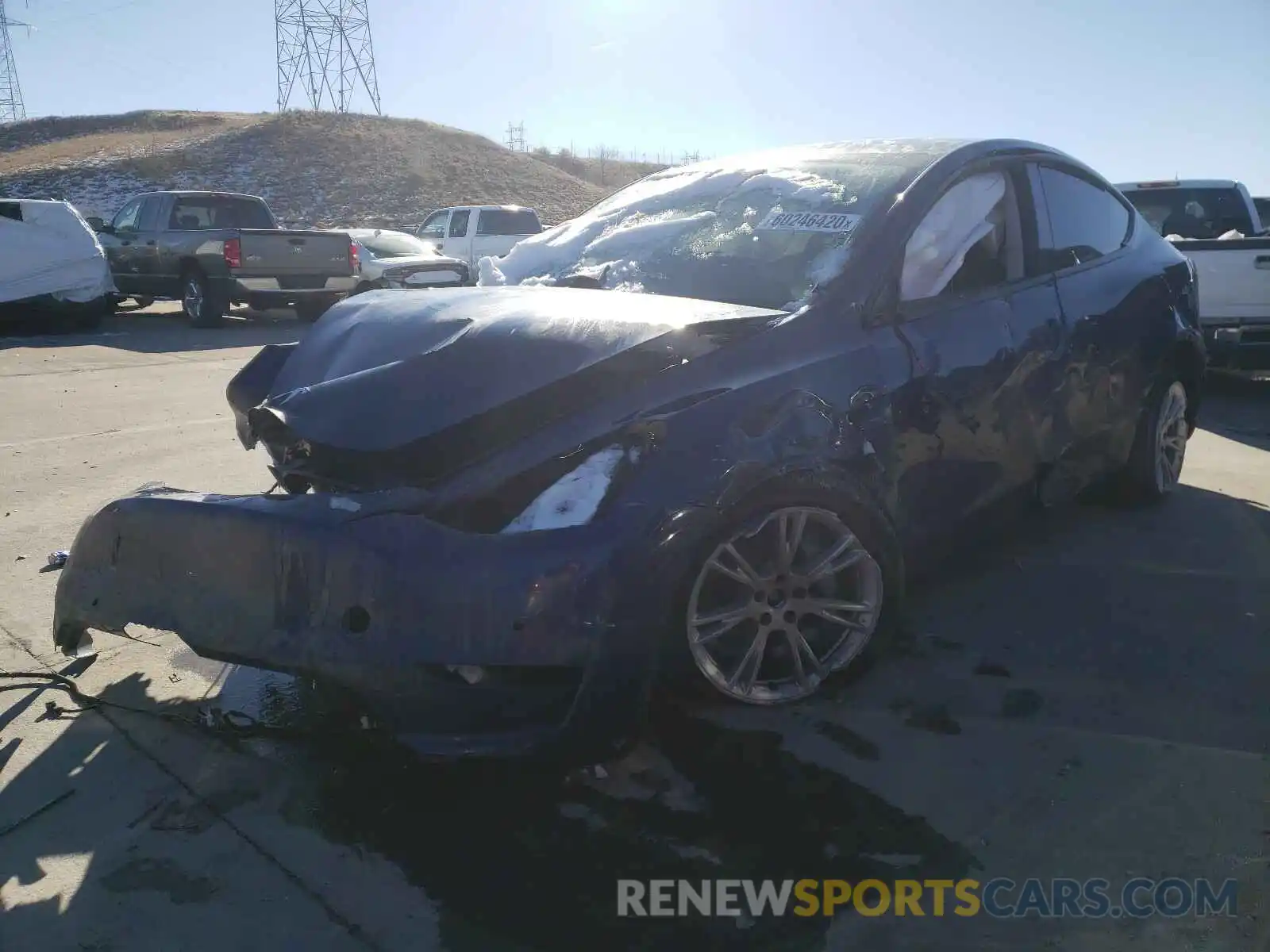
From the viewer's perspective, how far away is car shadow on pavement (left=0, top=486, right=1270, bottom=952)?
85.6 inches

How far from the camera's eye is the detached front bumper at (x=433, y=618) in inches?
91.5

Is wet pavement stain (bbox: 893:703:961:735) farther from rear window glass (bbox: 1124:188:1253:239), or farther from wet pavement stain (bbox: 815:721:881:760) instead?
rear window glass (bbox: 1124:188:1253:239)

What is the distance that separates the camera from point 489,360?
116 inches

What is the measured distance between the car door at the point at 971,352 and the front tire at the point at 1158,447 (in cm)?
121

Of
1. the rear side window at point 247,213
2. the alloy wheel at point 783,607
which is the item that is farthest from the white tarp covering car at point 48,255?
the alloy wheel at point 783,607

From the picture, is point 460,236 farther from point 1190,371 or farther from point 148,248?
point 1190,371

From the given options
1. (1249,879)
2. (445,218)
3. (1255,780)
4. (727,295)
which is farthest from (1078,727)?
(445,218)

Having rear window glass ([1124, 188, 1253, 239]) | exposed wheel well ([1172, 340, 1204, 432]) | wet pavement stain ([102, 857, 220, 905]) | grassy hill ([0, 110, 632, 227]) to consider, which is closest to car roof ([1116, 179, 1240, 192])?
rear window glass ([1124, 188, 1253, 239])

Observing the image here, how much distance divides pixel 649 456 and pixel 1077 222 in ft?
8.99

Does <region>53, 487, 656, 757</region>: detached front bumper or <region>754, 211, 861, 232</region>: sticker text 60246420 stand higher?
<region>754, 211, 861, 232</region>: sticker text 60246420

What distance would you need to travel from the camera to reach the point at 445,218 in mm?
18797

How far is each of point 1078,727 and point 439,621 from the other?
1.97 metres

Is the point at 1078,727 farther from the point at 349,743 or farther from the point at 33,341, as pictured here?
the point at 33,341

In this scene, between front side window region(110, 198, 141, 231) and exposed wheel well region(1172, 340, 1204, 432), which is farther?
front side window region(110, 198, 141, 231)
